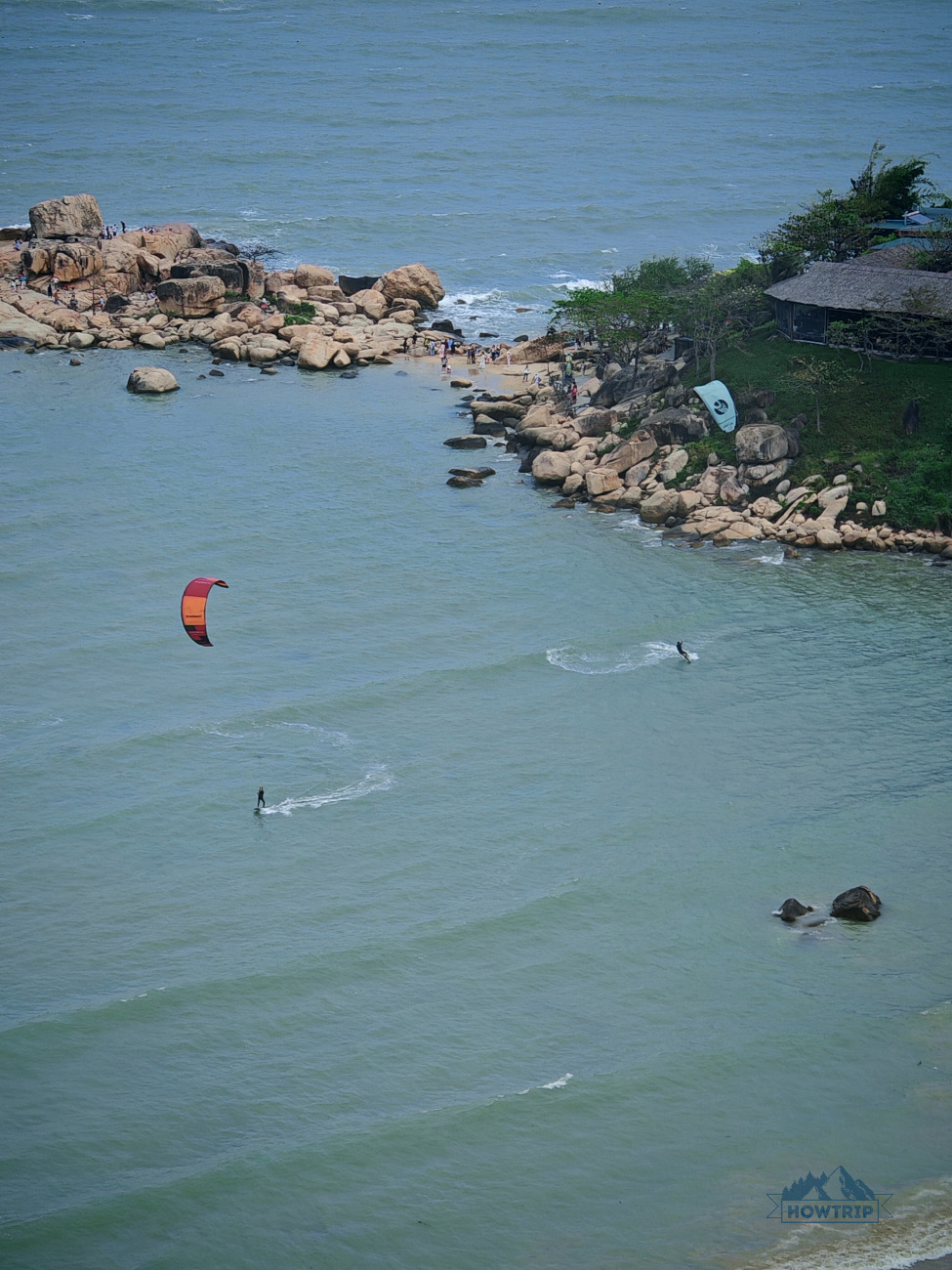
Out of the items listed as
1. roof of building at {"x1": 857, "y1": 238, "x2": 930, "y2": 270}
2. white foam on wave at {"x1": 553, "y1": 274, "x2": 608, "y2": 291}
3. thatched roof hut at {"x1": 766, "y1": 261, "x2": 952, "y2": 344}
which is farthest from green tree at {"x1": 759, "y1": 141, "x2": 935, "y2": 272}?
white foam on wave at {"x1": 553, "y1": 274, "x2": 608, "y2": 291}

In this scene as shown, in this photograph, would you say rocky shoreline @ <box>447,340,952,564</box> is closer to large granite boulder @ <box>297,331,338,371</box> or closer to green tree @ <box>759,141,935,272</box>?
green tree @ <box>759,141,935,272</box>

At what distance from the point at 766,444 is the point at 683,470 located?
11.9 feet

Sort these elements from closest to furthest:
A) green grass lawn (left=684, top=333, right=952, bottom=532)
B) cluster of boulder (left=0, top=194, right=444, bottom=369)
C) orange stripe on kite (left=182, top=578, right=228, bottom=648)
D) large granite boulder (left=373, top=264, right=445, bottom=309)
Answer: orange stripe on kite (left=182, top=578, right=228, bottom=648)
green grass lawn (left=684, top=333, right=952, bottom=532)
cluster of boulder (left=0, top=194, right=444, bottom=369)
large granite boulder (left=373, top=264, right=445, bottom=309)

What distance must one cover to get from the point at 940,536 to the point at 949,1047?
85.8 ft

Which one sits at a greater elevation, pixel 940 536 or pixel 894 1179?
pixel 940 536

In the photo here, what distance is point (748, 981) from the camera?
33.6m

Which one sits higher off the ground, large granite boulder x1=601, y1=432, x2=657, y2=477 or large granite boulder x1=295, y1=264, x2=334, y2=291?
large granite boulder x1=295, y1=264, x2=334, y2=291

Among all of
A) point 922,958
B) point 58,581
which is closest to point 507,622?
point 58,581

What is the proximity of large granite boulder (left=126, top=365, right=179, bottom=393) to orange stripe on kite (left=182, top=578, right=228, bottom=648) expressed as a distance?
37893mm

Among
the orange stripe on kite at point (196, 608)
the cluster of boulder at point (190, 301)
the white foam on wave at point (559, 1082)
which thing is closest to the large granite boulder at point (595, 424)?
the cluster of boulder at point (190, 301)

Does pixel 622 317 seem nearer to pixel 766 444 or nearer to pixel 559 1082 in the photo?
pixel 766 444

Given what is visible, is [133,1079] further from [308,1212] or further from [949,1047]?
[949,1047]

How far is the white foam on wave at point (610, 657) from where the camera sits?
47.8 meters

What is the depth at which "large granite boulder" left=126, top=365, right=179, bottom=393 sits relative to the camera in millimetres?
75812
